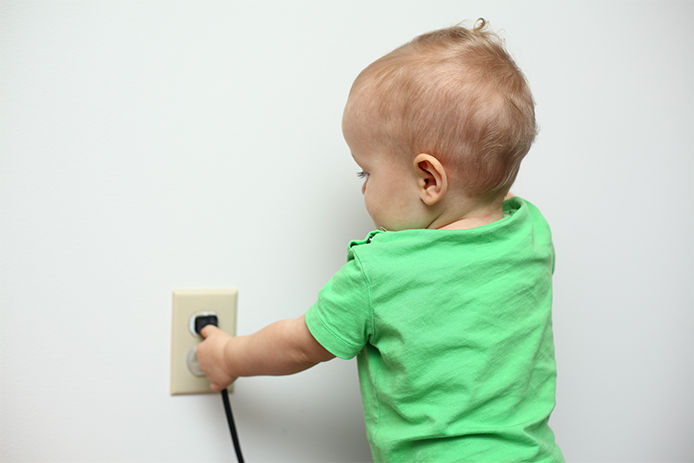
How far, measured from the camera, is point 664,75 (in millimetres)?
945

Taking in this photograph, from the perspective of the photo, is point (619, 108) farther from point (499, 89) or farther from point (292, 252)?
point (292, 252)

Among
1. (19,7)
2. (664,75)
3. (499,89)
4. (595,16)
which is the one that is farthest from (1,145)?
(664,75)

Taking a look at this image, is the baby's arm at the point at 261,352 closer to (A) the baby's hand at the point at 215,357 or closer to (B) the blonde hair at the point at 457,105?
(A) the baby's hand at the point at 215,357

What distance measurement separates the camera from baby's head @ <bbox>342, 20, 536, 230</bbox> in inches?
22.8

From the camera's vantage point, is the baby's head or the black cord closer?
the baby's head

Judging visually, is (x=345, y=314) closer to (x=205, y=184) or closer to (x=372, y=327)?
(x=372, y=327)

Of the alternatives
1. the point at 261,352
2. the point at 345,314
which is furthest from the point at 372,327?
the point at 261,352

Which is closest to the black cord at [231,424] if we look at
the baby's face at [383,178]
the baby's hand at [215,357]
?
the baby's hand at [215,357]

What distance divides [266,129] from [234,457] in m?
0.44

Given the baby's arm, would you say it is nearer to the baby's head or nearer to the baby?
the baby

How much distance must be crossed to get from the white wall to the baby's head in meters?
0.16

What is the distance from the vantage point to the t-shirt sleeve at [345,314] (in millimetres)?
583

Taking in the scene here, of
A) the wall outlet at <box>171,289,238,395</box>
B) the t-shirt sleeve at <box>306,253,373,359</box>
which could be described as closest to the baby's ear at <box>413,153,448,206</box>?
the t-shirt sleeve at <box>306,253,373,359</box>

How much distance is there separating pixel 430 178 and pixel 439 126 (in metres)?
0.06
